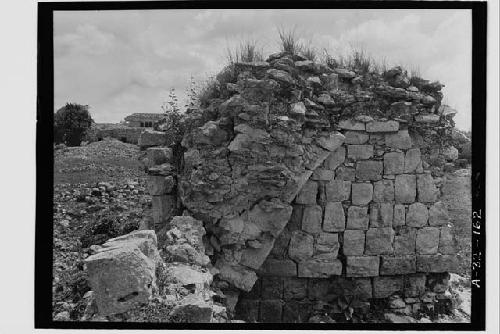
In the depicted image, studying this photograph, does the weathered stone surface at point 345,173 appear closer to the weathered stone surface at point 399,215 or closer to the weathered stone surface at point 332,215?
the weathered stone surface at point 332,215

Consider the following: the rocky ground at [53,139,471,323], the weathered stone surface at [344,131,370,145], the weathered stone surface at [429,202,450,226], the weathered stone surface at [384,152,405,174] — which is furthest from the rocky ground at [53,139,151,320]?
the weathered stone surface at [429,202,450,226]

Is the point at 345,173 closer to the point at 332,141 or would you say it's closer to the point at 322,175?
the point at 322,175

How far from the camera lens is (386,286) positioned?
244 inches

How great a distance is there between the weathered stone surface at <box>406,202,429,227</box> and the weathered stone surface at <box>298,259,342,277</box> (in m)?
1.10

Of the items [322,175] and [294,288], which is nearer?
[322,175]

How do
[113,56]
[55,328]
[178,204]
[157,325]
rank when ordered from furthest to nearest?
1. [178,204]
2. [113,56]
3. [55,328]
4. [157,325]

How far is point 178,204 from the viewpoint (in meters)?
5.62

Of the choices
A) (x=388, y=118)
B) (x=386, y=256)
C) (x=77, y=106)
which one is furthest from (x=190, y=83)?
(x=386, y=256)

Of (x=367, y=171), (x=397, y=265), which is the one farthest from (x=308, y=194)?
(x=397, y=265)

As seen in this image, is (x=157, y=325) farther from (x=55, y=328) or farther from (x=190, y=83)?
(x=190, y=83)

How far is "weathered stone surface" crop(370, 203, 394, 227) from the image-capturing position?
19.8 ft

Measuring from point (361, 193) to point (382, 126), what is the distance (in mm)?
915

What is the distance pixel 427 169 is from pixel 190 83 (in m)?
3.32

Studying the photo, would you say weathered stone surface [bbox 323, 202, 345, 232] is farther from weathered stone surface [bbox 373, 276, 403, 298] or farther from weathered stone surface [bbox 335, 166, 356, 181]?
weathered stone surface [bbox 373, 276, 403, 298]
